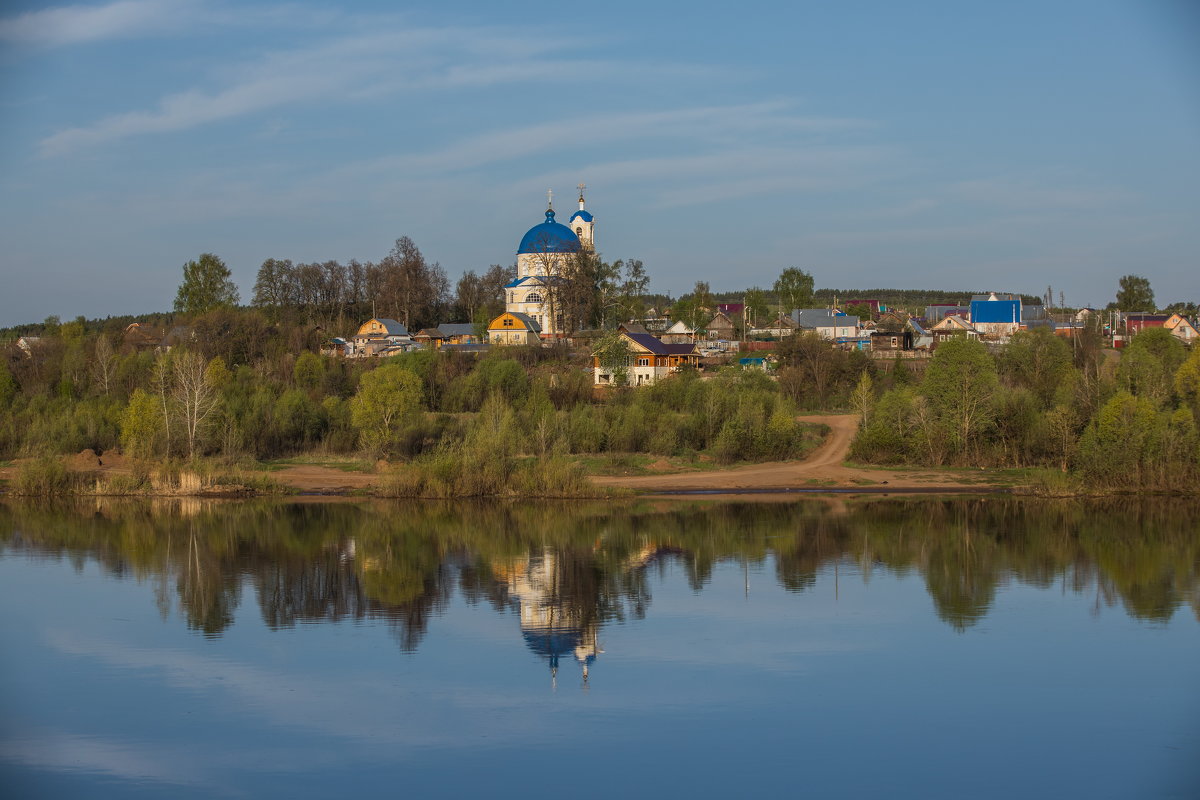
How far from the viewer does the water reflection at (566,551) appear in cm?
2027

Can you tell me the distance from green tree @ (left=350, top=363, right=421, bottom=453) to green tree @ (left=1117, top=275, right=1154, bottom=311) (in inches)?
2895

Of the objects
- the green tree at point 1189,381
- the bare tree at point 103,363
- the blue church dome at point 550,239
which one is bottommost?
the green tree at point 1189,381

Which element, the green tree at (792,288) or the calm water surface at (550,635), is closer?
the calm water surface at (550,635)

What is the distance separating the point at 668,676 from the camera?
53.0 feet

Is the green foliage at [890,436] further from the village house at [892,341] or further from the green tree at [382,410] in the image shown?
the village house at [892,341]

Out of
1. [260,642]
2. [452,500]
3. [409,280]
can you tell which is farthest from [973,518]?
[409,280]

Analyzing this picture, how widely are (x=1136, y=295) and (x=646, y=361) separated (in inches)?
2238

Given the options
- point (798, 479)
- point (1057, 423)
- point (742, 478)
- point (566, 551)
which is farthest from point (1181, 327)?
point (566, 551)

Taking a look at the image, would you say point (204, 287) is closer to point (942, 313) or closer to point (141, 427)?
point (141, 427)

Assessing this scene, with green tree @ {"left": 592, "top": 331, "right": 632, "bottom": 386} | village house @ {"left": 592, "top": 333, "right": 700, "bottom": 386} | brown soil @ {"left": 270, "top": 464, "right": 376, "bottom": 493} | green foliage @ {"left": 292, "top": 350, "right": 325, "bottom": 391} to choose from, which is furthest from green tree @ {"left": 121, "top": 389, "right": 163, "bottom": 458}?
green tree @ {"left": 592, "top": 331, "right": 632, "bottom": 386}

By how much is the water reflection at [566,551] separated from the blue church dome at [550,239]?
3606cm

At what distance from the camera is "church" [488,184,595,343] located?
6325cm

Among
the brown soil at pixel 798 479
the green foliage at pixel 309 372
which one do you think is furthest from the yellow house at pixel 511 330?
the brown soil at pixel 798 479

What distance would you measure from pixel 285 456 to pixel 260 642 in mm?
21002
